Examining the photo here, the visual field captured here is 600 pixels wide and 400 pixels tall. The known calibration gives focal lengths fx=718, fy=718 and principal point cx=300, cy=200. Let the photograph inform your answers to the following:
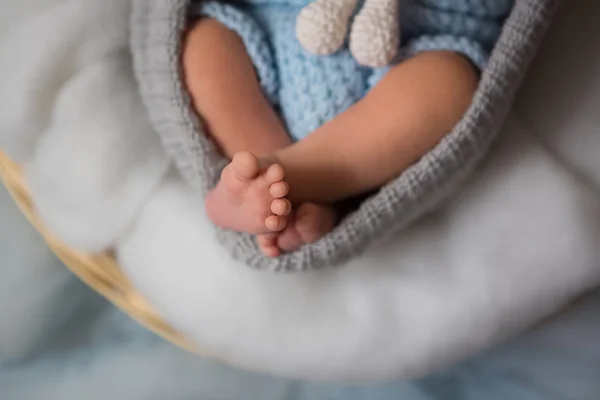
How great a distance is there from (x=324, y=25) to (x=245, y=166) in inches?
7.1

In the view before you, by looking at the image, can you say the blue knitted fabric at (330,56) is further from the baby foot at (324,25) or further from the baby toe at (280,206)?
the baby toe at (280,206)

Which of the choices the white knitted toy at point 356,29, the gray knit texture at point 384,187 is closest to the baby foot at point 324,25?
the white knitted toy at point 356,29

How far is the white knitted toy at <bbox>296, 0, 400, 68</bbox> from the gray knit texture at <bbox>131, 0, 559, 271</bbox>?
0.09m

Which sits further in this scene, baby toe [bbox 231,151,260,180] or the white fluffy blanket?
the white fluffy blanket

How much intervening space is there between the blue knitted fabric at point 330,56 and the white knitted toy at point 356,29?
21mm

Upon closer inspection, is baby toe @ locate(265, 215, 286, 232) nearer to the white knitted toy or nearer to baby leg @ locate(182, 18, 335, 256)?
baby leg @ locate(182, 18, 335, 256)

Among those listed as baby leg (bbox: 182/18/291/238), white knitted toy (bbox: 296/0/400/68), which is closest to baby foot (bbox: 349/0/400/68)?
white knitted toy (bbox: 296/0/400/68)

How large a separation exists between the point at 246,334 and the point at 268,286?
50 mm

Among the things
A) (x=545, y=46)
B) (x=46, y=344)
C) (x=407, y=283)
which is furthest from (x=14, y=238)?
(x=545, y=46)

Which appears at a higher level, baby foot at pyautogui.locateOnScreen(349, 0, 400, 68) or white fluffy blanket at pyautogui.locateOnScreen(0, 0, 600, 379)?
baby foot at pyautogui.locateOnScreen(349, 0, 400, 68)

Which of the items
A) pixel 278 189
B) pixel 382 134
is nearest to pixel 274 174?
pixel 278 189

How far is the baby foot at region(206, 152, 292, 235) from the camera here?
20.4 inches

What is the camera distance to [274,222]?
0.53 metres

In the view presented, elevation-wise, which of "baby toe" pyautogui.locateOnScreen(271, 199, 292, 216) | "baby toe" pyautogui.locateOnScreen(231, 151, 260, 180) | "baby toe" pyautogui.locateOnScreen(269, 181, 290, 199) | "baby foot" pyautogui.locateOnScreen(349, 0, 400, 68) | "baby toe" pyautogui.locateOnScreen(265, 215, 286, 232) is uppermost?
"baby foot" pyautogui.locateOnScreen(349, 0, 400, 68)
